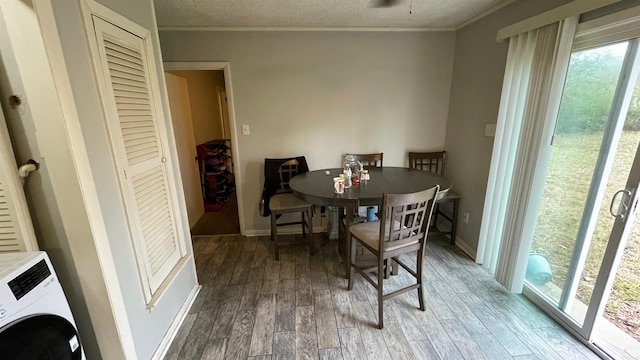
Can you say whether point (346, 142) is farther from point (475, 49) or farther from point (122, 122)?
point (122, 122)

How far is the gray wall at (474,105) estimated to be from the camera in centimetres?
228

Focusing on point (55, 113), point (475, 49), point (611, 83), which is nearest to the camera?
point (55, 113)

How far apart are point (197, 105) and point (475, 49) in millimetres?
3892

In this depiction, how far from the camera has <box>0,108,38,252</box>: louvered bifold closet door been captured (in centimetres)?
101

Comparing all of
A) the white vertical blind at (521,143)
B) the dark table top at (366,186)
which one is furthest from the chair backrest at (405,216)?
the white vertical blind at (521,143)

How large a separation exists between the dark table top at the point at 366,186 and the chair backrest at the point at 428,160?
1.59 feet

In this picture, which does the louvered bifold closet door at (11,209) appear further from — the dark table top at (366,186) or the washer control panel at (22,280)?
the dark table top at (366,186)

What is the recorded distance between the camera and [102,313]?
124 cm

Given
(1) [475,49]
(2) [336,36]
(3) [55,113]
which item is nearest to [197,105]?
(2) [336,36]

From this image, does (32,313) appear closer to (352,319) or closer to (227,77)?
(352,319)

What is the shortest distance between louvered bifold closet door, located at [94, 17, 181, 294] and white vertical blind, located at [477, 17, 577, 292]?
2602 millimetres

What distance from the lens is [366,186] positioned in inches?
86.4

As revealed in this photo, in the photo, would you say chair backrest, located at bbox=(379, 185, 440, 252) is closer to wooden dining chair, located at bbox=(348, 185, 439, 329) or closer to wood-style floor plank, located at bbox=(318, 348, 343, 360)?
wooden dining chair, located at bbox=(348, 185, 439, 329)

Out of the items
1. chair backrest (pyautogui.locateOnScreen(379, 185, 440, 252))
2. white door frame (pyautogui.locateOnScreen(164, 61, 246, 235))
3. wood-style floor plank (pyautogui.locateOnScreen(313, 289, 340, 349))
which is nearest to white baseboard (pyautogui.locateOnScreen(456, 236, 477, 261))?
chair backrest (pyautogui.locateOnScreen(379, 185, 440, 252))
